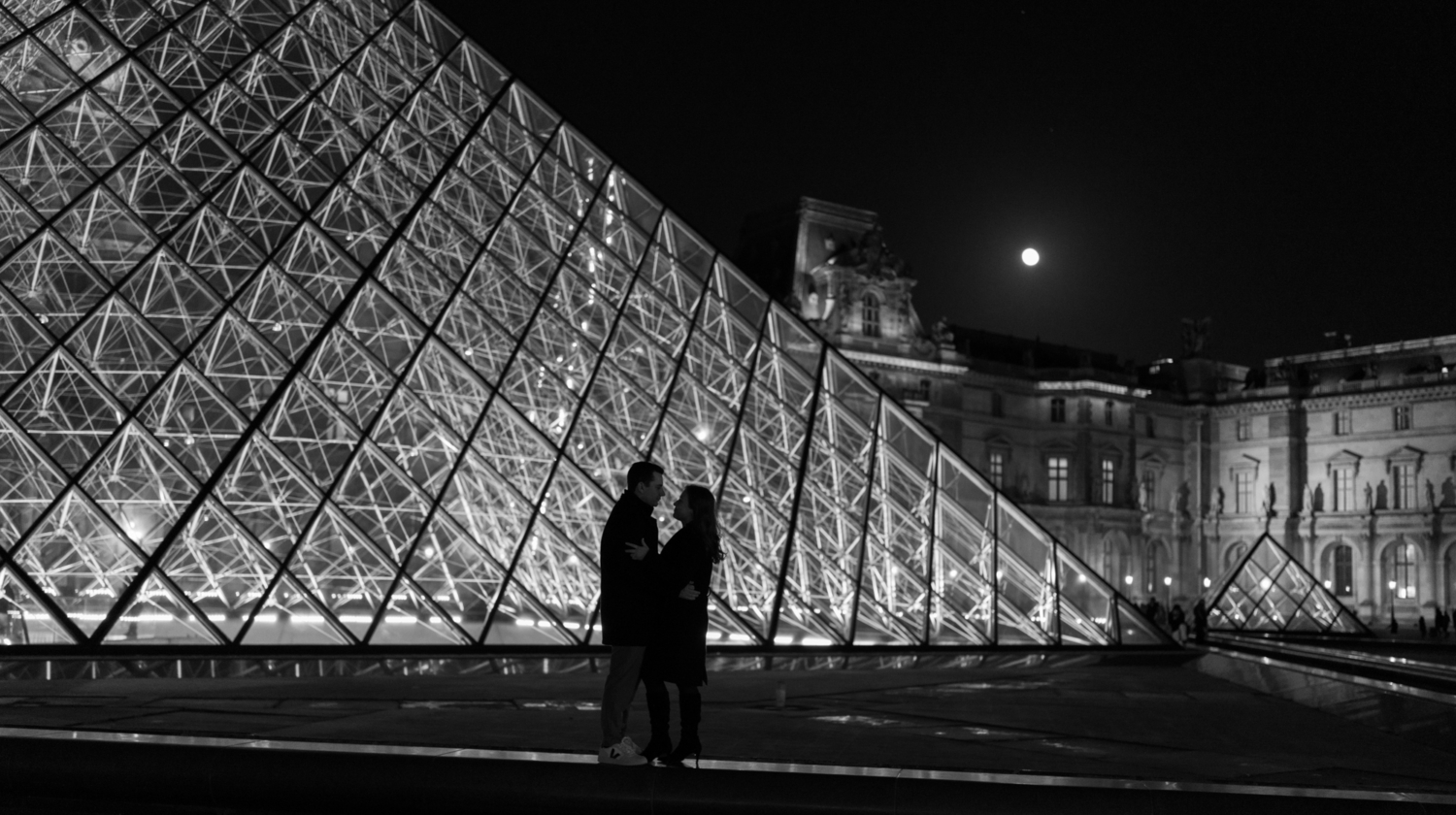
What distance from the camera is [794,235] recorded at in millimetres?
65812

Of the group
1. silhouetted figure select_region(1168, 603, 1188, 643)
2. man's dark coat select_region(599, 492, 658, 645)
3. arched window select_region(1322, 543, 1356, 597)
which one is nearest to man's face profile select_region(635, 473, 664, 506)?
man's dark coat select_region(599, 492, 658, 645)

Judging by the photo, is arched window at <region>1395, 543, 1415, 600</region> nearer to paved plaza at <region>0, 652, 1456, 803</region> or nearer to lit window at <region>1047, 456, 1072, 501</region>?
lit window at <region>1047, 456, 1072, 501</region>

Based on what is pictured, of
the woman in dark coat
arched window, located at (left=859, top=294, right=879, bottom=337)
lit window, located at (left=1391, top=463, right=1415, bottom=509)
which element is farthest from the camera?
lit window, located at (left=1391, top=463, right=1415, bottom=509)

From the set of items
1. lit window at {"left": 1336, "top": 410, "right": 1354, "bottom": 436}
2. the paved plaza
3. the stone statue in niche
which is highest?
lit window at {"left": 1336, "top": 410, "right": 1354, "bottom": 436}

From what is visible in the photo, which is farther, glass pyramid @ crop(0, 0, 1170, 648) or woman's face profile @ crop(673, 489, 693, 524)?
glass pyramid @ crop(0, 0, 1170, 648)

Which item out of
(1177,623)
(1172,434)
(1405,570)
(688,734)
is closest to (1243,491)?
(1172,434)

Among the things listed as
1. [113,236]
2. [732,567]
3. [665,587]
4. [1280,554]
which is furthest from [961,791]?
[1280,554]

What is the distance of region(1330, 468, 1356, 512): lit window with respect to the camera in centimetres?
7650

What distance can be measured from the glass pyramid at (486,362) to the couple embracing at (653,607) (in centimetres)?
880

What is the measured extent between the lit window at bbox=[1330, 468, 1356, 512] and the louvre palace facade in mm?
93

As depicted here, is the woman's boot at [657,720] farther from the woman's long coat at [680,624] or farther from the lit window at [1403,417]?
the lit window at [1403,417]

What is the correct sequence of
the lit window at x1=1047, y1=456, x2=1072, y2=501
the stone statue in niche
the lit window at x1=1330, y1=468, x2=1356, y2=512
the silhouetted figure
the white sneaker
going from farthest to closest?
1. the stone statue in niche
2. the lit window at x1=1330, y1=468, x2=1356, y2=512
3. the lit window at x1=1047, y1=456, x2=1072, y2=501
4. the silhouetted figure
5. the white sneaker

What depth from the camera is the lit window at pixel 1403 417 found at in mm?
75125

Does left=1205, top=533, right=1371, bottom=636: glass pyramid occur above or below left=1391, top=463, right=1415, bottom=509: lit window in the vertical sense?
below
